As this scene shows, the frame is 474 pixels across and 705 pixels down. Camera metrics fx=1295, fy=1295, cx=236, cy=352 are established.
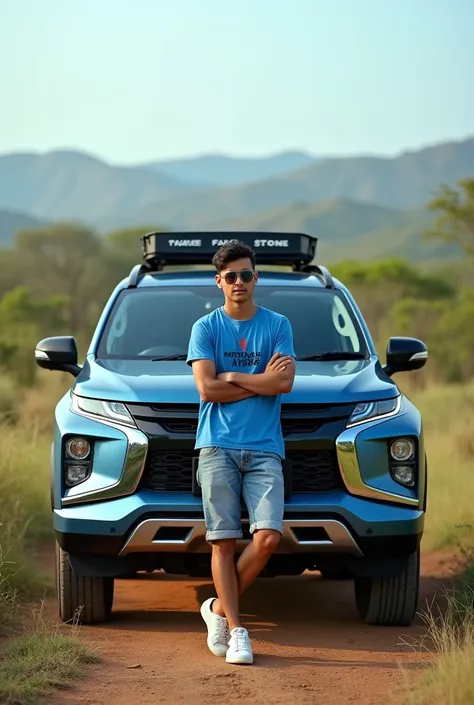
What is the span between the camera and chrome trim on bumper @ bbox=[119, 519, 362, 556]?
233 inches

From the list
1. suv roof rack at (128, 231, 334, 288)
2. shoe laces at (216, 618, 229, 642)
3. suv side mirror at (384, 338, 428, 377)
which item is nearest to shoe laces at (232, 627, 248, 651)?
shoe laces at (216, 618, 229, 642)

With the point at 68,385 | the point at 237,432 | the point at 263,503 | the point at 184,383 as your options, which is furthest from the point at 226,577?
the point at 68,385

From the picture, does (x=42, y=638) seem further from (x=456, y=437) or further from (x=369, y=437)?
(x=456, y=437)

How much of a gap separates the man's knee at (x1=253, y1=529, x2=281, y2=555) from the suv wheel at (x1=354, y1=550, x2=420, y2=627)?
0.91m

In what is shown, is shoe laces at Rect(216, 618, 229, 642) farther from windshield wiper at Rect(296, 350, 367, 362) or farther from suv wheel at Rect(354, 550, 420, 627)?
windshield wiper at Rect(296, 350, 367, 362)

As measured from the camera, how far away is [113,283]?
6125 cm

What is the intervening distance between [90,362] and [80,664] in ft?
6.08

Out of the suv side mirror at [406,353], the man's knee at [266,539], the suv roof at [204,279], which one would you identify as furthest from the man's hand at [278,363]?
the suv roof at [204,279]

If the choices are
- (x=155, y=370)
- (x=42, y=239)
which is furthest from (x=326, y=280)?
(x=42, y=239)

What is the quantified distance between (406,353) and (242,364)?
154cm

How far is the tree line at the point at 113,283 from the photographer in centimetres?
3558

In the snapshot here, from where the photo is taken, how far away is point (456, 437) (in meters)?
14.3

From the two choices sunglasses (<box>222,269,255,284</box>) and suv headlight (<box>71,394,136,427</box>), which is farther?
suv headlight (<box>71,394,136,427</box>)

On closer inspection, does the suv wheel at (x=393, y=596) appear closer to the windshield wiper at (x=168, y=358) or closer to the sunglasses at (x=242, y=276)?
the windshield wiper at (x=168, y=358)
